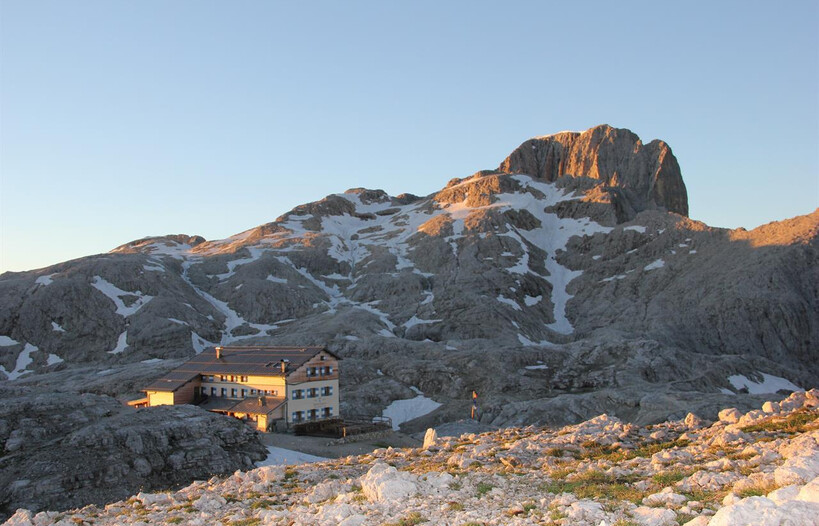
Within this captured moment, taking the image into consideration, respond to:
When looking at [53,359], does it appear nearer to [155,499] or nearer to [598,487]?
[155,499]

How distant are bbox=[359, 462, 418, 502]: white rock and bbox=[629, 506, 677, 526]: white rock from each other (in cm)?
677

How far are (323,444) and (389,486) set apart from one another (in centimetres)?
4087

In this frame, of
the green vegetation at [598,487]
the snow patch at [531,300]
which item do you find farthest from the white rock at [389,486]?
the snow patch at [531,300]

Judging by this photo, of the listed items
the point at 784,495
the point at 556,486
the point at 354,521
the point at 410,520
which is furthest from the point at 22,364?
→ the point at 784,495

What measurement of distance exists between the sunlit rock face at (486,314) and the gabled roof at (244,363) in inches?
691

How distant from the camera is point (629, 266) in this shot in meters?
164

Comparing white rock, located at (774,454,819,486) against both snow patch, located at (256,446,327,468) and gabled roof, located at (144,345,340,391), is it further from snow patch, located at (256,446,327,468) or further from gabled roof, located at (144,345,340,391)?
gabled roof, located at (144,345,340,391)

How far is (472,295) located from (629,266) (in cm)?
4898

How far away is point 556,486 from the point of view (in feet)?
57.5

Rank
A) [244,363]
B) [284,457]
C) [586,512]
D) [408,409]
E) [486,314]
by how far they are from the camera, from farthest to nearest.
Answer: [486,314], [408,409], [244,363], [284,457], [586,512]

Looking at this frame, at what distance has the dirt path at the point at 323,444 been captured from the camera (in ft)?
174

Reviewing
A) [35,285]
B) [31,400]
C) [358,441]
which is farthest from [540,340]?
[35,285]

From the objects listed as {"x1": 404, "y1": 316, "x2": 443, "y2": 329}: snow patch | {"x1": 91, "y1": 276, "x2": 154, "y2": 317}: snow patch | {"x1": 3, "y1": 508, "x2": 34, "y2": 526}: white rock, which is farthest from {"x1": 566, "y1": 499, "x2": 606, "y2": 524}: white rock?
{"x1": 91, "y1": 276, "x2": 154, "y2": 317}: snow patch

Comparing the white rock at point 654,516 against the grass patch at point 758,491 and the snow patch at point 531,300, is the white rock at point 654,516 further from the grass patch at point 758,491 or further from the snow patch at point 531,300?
the snow patch at point 531,300
